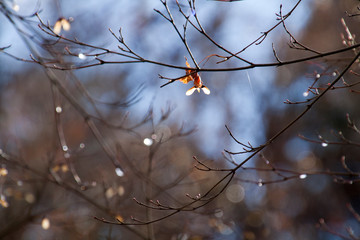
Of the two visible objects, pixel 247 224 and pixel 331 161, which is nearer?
pixel 247 224

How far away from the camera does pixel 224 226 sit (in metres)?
4.32

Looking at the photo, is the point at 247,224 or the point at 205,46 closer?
the point at 247,224

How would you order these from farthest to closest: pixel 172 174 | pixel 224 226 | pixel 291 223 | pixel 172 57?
pixel 172 57
pixel 172 174
pixel 291 223
pixel 224 226

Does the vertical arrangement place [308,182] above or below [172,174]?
below

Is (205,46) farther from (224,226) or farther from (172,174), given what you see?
(224,226)

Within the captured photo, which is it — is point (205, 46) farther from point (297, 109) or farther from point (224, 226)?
point (224, 226)

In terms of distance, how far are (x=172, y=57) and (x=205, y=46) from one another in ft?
4.82

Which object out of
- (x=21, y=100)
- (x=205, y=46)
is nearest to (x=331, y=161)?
(x=205, y=46)

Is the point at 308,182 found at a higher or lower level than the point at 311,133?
lower

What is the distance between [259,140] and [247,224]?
2.52 meters

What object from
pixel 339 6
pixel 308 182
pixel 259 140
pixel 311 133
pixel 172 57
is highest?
pixel 172 57

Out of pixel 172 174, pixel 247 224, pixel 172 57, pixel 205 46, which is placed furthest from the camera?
pixel 205 46

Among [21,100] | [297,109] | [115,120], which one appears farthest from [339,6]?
[21,100]

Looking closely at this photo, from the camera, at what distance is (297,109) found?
30.1ft
